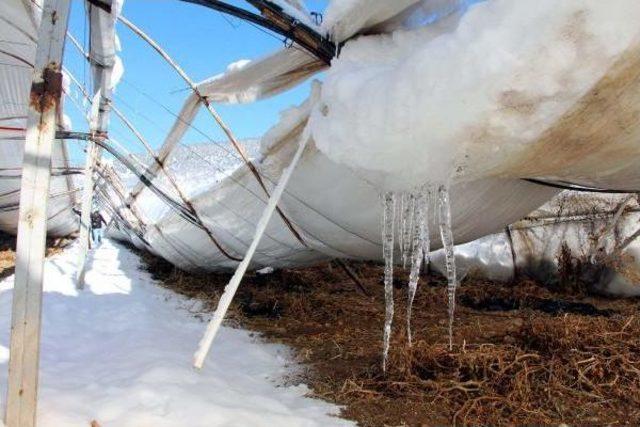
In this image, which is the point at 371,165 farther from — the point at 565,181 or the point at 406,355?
the point at 565,181

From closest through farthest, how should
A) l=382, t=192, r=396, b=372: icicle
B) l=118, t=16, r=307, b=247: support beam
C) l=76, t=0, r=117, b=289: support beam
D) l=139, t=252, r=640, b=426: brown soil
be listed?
l=139, t=252, r=640, b=426: brown soil
l=382, t=192, r=396, b=372: icicle
l=118, t=16, r=307, b=247: support beam
l=76, t=0, r=117, b=289: support beam

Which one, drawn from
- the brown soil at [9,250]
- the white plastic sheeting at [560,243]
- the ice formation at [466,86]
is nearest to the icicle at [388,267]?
the ice formation at [466,86]

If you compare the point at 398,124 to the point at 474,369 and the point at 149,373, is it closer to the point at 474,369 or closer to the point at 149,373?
the point at 474,369

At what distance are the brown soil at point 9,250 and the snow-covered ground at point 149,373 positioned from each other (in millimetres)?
3637

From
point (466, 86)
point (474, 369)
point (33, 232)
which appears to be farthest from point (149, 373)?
point (466, 86)

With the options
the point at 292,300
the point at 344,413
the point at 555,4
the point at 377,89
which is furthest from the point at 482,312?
the point at 555,4

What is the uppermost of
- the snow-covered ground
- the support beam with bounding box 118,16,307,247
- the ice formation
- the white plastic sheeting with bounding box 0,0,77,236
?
the white plastic sheeting with bounding box 0,0,77,236

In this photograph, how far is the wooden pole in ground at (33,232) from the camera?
1.59m

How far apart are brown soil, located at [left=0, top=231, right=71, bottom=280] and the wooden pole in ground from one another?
584 centimetres

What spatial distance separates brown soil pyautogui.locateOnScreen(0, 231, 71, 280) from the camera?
7.41 metres

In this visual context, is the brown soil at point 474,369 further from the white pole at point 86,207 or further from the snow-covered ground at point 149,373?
the white pole at point 86,207

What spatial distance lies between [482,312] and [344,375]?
2406 millimetres

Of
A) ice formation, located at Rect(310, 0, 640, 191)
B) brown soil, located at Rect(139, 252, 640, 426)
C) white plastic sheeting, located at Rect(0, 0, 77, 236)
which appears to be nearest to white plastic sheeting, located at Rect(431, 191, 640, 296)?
brown soil, located at Rect(139, 252, 640, 426)

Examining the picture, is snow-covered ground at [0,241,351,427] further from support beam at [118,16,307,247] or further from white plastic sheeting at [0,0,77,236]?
white plastic sheeting at [0,0,77,236]
